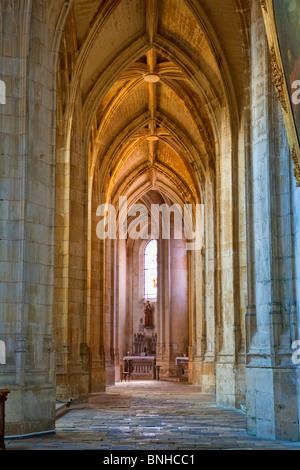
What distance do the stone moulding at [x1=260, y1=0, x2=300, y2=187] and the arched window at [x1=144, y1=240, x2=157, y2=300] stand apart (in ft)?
111

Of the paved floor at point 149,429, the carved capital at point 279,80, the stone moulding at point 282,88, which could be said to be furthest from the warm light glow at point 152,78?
the carved capital at point 279,80

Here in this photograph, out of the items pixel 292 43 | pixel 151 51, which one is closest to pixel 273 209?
pixel 292 43

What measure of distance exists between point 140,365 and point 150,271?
320 inches

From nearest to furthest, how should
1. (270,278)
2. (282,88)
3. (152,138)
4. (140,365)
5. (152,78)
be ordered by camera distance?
(282,88)
(270,278)
(152,78)
(152,138)
(140,365)

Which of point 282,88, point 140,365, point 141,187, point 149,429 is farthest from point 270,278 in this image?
point 140,365

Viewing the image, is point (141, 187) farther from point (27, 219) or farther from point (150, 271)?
point (27, 219)

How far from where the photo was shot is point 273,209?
35.8 feet

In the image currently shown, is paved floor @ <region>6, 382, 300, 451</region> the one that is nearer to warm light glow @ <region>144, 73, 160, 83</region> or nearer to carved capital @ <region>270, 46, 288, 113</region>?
carved capital @ <region>270, 46, 288, 113</region>

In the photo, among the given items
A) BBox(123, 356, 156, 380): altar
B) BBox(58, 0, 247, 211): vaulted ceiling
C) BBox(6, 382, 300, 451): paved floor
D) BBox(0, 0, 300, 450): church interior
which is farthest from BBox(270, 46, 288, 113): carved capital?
BBox(123, 356, 156, 380): altar

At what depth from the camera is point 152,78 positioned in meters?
24.1

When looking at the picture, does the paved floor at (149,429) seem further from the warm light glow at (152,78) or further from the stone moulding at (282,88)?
the warm light glow at (152,78)

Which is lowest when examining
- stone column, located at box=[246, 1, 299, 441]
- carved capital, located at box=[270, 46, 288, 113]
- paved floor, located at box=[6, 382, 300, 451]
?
paved floor, located at box=[6, 382, 300, 451]

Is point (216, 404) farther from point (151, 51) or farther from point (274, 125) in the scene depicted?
point (151, 51)

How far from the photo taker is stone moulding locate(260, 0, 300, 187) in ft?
28.2
